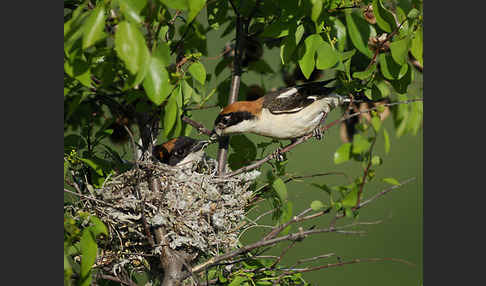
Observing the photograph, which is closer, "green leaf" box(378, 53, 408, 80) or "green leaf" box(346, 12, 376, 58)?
"green leaf" box(346, 12, 376, 58)

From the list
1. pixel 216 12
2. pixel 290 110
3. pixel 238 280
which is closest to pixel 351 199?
pixel 238 280

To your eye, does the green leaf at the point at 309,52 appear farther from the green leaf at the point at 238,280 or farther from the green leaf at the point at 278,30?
the green leaf at the point at 238,280

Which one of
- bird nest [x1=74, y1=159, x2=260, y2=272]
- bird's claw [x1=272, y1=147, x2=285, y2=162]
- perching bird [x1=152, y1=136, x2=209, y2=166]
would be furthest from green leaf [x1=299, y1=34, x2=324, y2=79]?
perching bird [x1=152, y1=136, x2=209, y2=166]

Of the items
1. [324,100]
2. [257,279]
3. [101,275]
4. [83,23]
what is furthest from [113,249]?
[324,100]

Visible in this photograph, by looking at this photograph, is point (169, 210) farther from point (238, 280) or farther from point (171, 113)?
point (171, 113)

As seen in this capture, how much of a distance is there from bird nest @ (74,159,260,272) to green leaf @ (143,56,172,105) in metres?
0.75

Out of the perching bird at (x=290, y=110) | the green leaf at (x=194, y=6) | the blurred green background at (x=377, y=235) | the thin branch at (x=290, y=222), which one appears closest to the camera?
the green leaf at (x=194, y=6)

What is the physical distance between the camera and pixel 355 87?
9.44ft

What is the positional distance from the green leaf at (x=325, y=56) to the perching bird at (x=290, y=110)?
3.31 ft

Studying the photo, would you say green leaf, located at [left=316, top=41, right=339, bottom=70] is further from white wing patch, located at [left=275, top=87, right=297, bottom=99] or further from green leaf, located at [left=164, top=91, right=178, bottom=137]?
white wing patch, located at [left=275, top=87, right=297, bottom=99]

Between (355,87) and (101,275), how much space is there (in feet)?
5.17

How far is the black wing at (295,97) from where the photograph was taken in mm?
3668

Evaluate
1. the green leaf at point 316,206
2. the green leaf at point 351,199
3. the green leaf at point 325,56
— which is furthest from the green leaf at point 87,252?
the green leaf at point 325,56

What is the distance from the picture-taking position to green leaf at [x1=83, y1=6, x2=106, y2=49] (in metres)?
1.80
